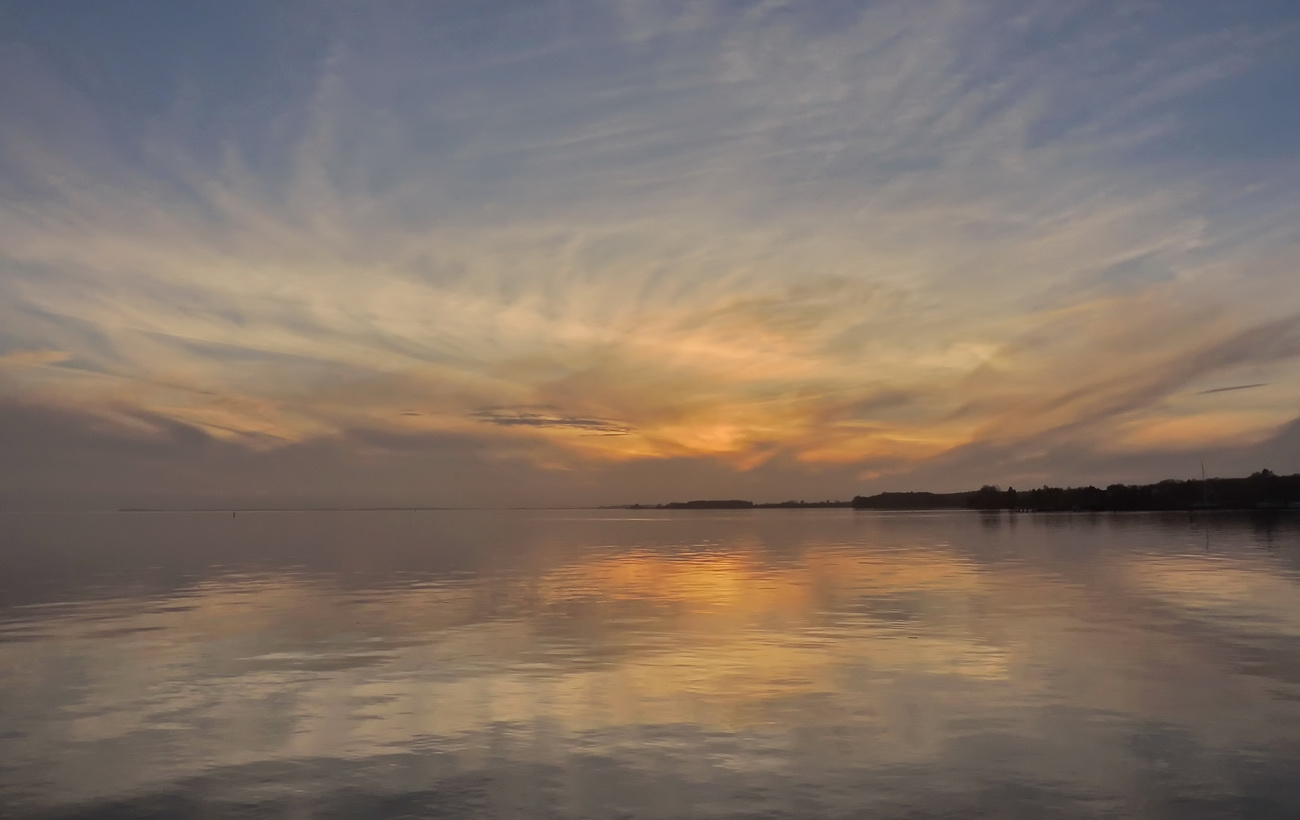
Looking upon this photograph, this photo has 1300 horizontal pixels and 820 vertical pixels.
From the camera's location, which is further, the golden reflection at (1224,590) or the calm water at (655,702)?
the golden reflection at (1224,590)

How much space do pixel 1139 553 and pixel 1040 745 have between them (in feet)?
196

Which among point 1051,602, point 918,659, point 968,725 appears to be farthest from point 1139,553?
point 968,725

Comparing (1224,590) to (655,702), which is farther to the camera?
(1224,590)

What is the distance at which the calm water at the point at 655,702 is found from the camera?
14.3 m

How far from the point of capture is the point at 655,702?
66.6 feet

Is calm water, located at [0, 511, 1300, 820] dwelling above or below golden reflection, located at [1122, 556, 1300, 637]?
below

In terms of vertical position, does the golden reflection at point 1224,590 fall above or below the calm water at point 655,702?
above

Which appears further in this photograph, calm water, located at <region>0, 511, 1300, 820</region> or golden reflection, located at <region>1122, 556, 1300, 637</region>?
golden reflection, located at <region>1122, 556, 1300, 637</region>

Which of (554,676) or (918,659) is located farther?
(918,659)

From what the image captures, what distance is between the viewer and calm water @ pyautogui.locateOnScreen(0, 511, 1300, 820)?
1431cm

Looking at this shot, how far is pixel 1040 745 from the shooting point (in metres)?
16.8

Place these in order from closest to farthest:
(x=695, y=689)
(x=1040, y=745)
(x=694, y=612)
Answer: (x=1040, y=745) → (x=695, y=689) → (x=694, y=612)

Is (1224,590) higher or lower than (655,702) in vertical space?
higher

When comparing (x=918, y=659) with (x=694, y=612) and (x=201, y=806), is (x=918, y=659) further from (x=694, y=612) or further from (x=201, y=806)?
(x=201, y=806)
